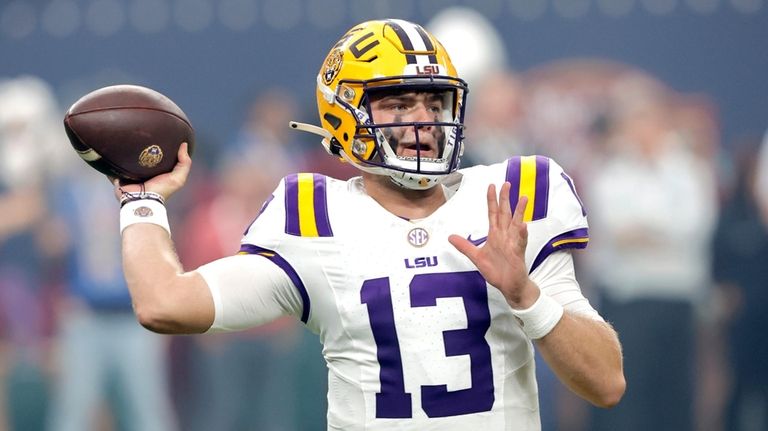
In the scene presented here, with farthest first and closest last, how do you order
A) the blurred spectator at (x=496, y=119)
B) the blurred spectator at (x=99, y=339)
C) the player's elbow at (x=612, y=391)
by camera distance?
1. the blurred spectator at (x=99, y=339)
2. the blurred spectator at (x=496, y=119)
3. the player's elbow at (x=612, y=391)

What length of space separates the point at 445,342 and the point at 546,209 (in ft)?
1.05

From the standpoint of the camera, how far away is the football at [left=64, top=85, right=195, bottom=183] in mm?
2359

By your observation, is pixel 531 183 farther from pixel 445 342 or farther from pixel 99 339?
pixel 99 339

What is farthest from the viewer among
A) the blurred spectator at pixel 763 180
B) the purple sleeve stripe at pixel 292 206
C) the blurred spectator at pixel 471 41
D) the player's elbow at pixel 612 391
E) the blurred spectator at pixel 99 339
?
the blurred spectator at pixel 471 41

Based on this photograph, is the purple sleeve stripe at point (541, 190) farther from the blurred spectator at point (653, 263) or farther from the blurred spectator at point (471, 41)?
the blurred spectator at point (471, 41)

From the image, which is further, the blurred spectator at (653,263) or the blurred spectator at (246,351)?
the blurred spectator at (246,351)

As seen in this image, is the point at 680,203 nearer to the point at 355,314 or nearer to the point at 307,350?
the point at 307,350

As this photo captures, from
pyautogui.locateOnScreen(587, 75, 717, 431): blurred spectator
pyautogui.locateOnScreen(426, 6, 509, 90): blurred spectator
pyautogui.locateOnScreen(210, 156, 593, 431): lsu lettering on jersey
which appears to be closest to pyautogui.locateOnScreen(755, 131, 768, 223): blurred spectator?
Result: pyautogui.locateOnScreen(587, 75, 717, 431): blurred spectator

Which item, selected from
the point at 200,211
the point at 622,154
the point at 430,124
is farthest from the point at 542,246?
the point at 200,211

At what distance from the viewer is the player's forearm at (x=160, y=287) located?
222cm

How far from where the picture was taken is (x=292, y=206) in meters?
2.40

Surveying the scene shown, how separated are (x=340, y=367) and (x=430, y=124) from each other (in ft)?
1.62

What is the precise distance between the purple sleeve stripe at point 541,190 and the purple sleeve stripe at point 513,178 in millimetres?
36

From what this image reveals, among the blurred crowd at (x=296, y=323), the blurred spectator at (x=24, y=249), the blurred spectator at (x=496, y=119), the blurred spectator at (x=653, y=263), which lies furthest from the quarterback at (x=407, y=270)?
the blurred spectator at (x=24, y=249)
